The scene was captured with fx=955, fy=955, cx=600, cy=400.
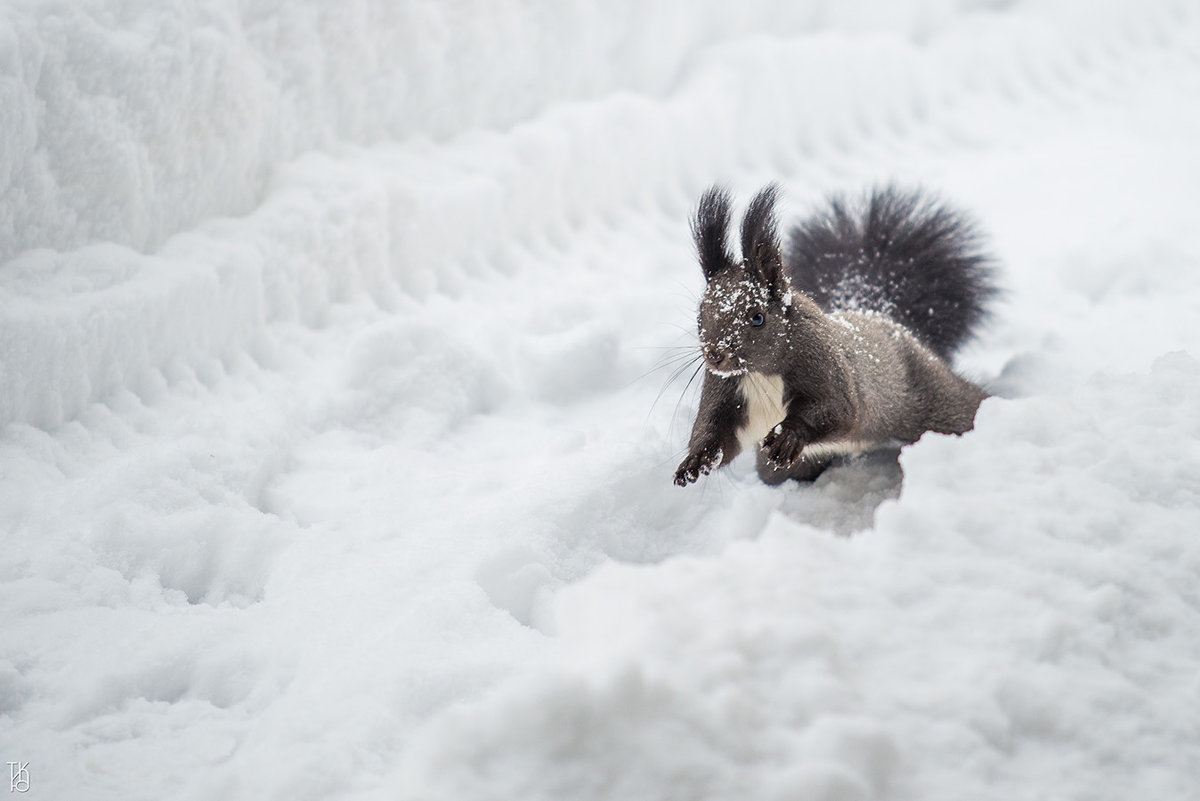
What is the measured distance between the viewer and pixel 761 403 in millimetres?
1984

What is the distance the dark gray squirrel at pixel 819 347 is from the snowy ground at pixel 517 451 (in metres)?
0.16

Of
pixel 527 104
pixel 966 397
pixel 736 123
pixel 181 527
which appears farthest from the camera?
pixel 736 123

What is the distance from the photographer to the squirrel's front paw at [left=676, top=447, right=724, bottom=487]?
1889 mm

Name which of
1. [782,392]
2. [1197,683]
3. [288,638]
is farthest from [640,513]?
[1197,683]

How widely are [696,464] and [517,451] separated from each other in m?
0.55

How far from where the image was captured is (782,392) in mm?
1958

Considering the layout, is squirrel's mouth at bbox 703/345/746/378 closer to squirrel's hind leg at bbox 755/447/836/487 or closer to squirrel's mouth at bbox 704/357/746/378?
squirrel's mouth at bbox 704/357/746/378

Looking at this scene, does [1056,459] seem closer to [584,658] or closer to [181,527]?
[584,658]

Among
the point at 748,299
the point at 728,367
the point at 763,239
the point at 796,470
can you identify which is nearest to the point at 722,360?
the point at 728,367

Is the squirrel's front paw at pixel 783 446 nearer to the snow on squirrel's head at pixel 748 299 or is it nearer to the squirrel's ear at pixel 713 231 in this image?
the snow on squirrel's head at pixel 748 299

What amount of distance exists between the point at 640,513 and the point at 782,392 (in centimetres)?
39

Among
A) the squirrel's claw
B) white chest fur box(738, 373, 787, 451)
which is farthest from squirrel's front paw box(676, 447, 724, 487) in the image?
white chest fur box(738, 373, 787, 451)

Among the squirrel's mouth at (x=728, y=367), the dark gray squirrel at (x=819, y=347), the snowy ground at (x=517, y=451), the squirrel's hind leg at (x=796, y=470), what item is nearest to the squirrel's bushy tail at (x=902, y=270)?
the dark gray squirrel at (x=819, y=347)

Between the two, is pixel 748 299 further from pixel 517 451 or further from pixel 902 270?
pixel 902 270
